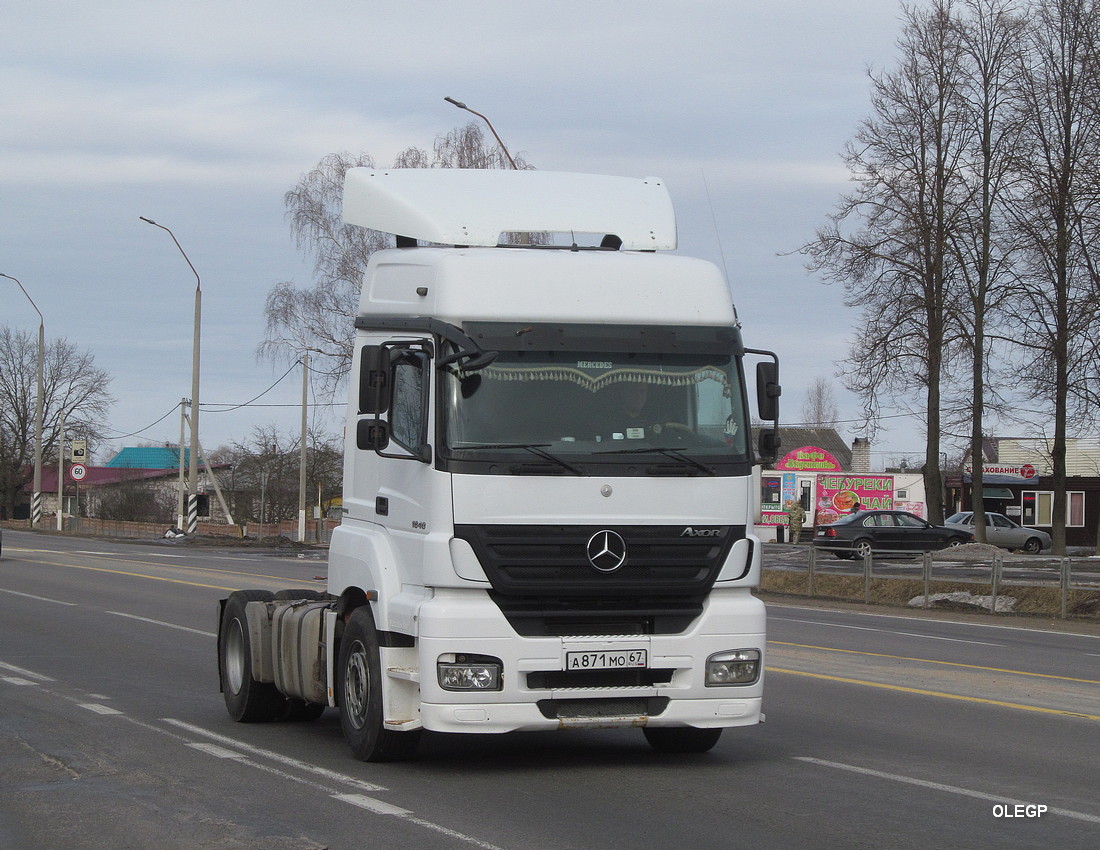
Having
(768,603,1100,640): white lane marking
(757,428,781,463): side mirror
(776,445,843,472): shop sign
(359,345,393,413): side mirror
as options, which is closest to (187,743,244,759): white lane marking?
(359,345,393,413): side mirror

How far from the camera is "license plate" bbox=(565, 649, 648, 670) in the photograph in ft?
26.4

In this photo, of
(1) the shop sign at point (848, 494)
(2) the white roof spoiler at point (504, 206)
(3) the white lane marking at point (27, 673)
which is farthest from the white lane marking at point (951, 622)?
(1) the shop sign at point (848, 494)

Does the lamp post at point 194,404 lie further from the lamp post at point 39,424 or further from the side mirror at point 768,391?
the side mirror at point 768,391

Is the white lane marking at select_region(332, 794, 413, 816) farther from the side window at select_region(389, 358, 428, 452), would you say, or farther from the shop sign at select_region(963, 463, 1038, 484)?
the shop sign at select_region(963, 463, 1038, 484)

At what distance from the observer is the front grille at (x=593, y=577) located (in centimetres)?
796

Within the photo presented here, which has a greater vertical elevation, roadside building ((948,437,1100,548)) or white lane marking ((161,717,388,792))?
roadside building ((948,437,1100,548))

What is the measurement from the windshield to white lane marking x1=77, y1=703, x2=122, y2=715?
14.5ft

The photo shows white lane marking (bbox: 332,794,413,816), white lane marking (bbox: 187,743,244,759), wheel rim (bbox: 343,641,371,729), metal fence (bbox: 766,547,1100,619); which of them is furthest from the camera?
metal fence (bbox: 766,547,1100,619)

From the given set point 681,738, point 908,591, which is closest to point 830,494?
point 908,591

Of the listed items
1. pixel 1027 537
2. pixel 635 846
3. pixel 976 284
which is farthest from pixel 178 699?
pixel 1027 537

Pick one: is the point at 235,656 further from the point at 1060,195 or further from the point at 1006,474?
the point at 1006,474

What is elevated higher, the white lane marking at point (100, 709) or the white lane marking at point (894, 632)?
the white lane marking at point (100, 709)

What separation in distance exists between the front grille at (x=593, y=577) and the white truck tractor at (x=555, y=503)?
1 cm

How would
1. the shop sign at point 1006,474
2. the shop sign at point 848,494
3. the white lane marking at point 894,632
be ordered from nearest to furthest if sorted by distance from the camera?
the white lane marking at point 894,632
the shop sign at point 848,494
the shop sign at point 1006,474
